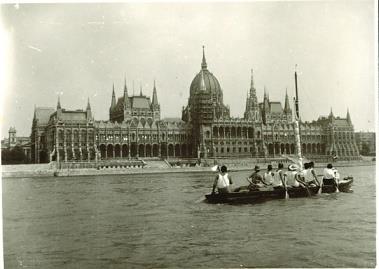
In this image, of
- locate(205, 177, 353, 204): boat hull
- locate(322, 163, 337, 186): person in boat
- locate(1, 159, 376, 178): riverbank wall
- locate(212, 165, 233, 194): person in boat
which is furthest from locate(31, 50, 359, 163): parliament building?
locate(212, 165, 233, 194): person in boat

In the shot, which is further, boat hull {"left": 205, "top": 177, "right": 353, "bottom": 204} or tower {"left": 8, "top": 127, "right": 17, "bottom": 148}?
tower {"left": 8, "top": 127, "right": 17, "bottom": 148}

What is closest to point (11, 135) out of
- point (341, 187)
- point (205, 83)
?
point (341, 187)

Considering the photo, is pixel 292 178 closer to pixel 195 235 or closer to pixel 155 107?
pixel 195 235

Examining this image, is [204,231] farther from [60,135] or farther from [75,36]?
[60,135]

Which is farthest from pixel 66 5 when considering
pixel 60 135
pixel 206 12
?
pixel 60 135

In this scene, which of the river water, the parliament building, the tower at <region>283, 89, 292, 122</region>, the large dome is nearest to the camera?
the river water

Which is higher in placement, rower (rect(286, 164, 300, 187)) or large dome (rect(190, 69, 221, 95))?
large dome (rect(190, 69, 221, 95))

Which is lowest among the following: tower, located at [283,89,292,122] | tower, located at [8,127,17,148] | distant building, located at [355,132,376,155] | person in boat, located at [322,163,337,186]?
person in boat, located at [322,163,337,186]

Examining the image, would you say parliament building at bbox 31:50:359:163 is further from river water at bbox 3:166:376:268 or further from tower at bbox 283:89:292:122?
river water at bbox 3:166:376:268
